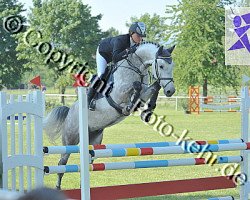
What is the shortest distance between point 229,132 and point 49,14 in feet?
79.1

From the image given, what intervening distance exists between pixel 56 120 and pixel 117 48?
38.0 inches

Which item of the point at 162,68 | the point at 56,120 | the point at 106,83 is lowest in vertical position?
the point at 56,120

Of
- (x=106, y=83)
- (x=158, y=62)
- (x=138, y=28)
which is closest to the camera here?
(x=158, y=62)

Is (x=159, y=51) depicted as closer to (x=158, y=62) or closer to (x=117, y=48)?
(x=158, y=62)

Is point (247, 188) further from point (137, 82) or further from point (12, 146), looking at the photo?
point (12, 146)

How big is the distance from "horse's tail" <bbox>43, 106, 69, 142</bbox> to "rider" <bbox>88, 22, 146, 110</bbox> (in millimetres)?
403

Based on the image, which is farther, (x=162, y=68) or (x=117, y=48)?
(x=117, y=48)

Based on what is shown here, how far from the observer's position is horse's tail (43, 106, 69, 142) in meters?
5.29

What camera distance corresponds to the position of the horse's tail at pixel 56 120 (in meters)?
5.29

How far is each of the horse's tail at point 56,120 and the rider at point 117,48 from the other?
1.32ft

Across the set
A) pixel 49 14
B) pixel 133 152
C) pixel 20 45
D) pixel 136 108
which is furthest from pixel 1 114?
pixel 49 14

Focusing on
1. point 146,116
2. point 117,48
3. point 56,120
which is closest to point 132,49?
point 117,48

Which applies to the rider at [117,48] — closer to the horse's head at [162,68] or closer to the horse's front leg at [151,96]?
the horse's head at [162,68]

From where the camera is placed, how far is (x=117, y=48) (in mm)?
4930
